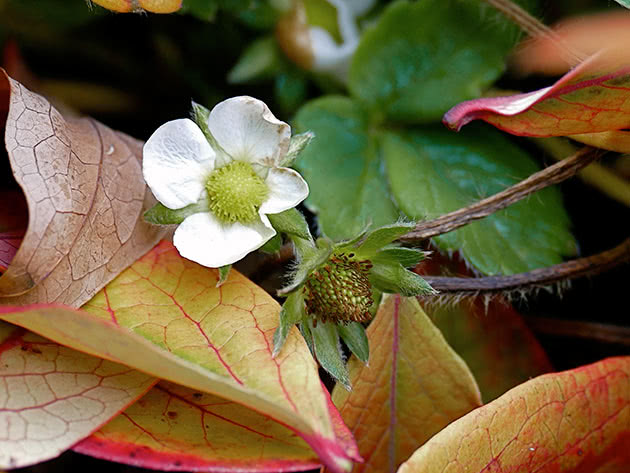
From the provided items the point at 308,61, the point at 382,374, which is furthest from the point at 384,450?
the point at 308,61

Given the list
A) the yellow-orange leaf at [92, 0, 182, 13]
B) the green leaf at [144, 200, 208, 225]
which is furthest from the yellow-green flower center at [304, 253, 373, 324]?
the yellow-orange leaf at [92, 0, 182, 13]

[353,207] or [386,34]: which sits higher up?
[386,34]

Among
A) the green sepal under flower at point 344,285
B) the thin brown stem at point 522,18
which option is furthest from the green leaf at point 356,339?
the thin brown stem at point 522,18

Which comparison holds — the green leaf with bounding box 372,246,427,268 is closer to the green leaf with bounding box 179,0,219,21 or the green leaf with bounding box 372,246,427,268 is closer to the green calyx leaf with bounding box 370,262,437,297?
the green calyx leaf with bounding box 370,262,437,297

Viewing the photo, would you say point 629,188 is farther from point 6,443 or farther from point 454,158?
point 6,443

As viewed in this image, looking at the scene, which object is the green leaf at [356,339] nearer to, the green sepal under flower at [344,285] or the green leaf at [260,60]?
the green sepal under flower at [344,285]

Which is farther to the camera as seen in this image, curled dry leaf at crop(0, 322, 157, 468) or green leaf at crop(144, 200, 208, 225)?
green leaf at crop(144, 200, 208, 225)

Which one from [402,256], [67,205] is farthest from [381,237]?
[67,205]
